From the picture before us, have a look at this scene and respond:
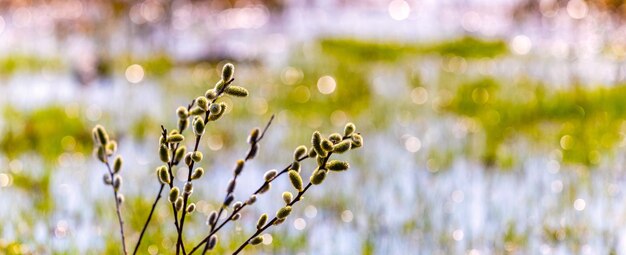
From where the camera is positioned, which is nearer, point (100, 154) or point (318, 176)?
point (318, 176)

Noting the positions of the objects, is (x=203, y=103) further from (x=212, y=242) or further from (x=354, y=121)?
(x=354, y=121)

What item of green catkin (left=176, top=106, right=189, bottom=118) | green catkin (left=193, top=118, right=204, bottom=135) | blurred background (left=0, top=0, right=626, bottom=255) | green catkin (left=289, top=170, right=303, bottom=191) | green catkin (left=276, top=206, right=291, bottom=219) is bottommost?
blurred background (left=0, top=0, right=626, bottom=255)

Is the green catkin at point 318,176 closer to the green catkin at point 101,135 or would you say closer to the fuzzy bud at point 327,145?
the fuzzy bud at point 327,145

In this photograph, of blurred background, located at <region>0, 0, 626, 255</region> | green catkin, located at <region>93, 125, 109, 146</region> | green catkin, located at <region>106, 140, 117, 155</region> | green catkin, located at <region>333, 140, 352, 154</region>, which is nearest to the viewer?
green catkin, located at <region>333, 140, 352, 154</region>

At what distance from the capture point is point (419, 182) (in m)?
5.01

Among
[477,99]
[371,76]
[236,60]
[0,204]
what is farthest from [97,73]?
[0,204]

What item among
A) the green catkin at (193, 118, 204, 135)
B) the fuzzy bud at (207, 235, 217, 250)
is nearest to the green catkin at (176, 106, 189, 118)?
the green catkin at (193, 118, 204, 135)

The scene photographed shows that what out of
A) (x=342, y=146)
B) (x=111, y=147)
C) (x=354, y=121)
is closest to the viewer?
(x=342, y=146)

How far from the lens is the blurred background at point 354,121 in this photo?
414cm

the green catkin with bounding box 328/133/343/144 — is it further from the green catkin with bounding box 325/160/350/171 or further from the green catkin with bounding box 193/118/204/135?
the green catkin with bounding box 193/118/204/135

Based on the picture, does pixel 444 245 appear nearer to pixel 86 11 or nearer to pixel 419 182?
pixel 419 182

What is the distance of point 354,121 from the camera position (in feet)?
22.3

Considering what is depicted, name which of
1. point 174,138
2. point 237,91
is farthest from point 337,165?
point 174,138

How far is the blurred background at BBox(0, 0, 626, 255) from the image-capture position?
414 cm
